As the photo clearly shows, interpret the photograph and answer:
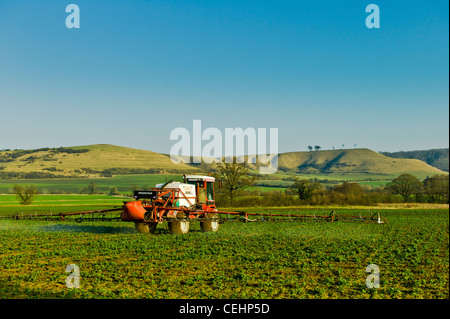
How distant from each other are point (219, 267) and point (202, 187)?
11874 millimetres

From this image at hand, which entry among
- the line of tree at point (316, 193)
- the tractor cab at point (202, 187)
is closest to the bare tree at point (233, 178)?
the line of tree at point (316, 193)

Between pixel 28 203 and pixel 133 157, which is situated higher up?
pixel 133 157

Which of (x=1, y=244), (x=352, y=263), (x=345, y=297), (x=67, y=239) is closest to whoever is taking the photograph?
(x=345, y=297)

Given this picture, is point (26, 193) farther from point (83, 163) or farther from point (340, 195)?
point (340, 195)

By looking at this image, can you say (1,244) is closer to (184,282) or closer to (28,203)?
(184,282)

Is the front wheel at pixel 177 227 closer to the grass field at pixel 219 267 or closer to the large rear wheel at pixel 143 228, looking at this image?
the grass field at pixel 219 267

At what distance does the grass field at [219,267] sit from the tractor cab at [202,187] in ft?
9.27

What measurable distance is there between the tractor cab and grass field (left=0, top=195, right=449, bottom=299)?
2826 millimetres

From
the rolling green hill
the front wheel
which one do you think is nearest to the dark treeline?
the rolling green hill

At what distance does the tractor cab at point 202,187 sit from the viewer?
2602 cm

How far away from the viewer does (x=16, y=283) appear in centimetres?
1220
